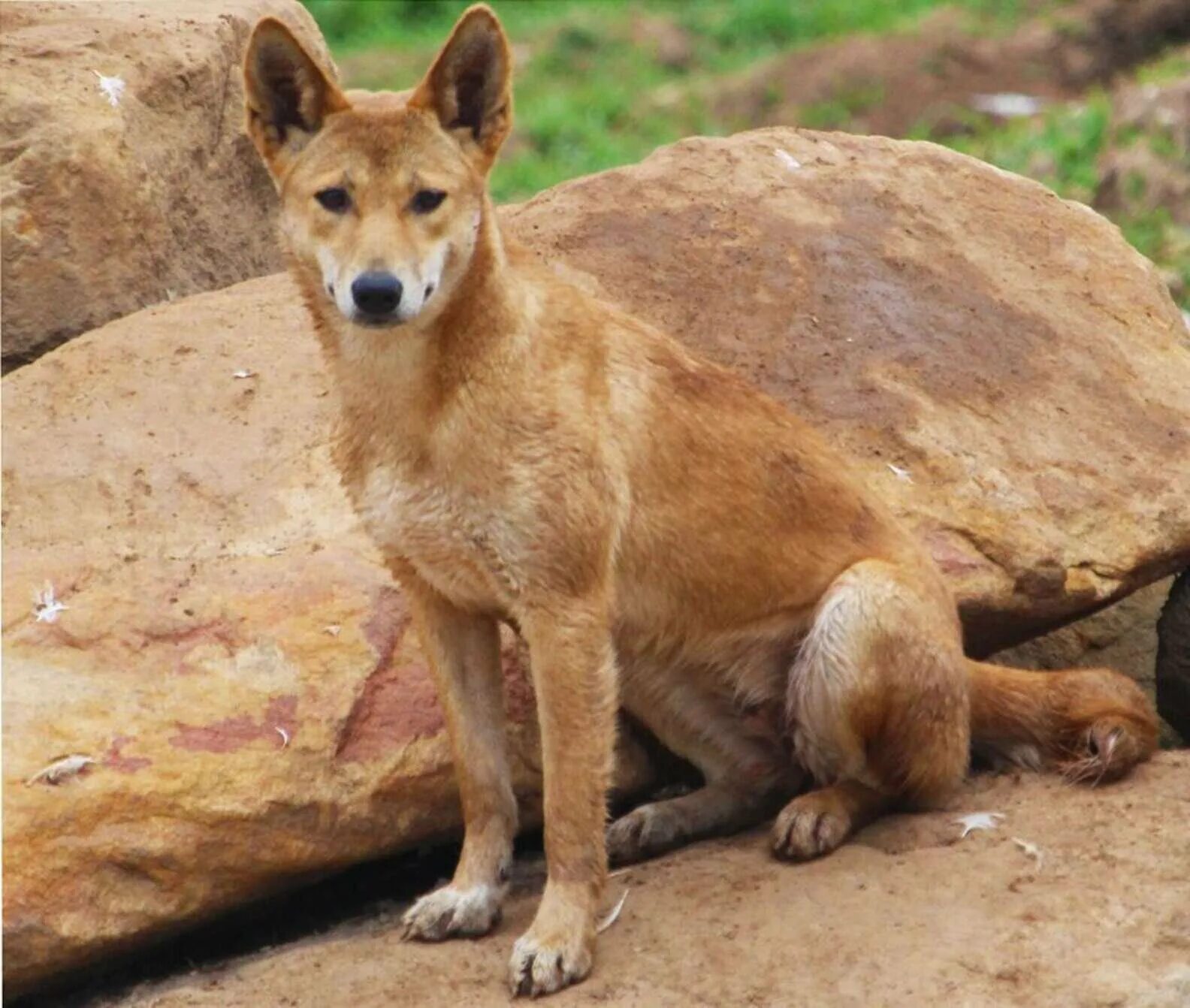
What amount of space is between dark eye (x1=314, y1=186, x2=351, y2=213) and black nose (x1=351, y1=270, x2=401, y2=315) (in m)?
0.27

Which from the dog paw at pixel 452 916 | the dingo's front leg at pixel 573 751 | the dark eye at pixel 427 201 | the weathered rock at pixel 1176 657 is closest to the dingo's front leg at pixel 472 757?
the dog paw at pixel 452 916

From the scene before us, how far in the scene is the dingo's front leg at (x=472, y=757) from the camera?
208 inches

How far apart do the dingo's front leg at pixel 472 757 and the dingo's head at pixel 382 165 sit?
861 mm

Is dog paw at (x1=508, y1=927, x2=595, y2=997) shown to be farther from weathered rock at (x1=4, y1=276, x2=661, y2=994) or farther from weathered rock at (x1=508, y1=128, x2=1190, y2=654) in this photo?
weathered rock at (x1=508, y1=128, x2=1190, y2=654)

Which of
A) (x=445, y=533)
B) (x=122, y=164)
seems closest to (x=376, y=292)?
(x=445, y=533)

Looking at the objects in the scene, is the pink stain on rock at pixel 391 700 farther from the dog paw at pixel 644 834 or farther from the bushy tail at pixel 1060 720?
the bushy tail at pixel 1060 720

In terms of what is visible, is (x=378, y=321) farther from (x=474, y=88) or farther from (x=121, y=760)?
(x=121, y=760)

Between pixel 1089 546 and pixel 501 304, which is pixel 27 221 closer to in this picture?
pixel 501 304

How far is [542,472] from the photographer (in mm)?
5047

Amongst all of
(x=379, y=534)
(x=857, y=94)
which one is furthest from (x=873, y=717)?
(x=857, y=94)

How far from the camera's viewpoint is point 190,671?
552cm

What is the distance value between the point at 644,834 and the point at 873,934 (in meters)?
0.95

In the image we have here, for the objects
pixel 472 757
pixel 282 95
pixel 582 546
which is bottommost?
pixel 472 757

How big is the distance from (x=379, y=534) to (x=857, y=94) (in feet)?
30.1
